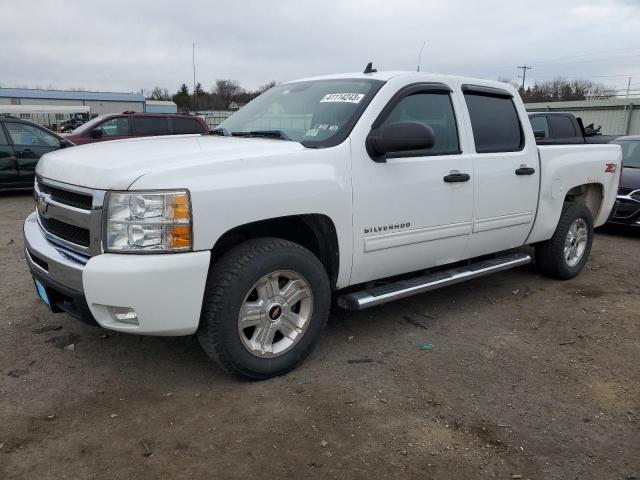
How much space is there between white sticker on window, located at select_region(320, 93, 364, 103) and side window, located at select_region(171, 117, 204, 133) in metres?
9.60

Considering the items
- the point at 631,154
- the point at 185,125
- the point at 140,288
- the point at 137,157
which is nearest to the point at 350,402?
the point at 140,288

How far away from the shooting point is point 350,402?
3.13 metres

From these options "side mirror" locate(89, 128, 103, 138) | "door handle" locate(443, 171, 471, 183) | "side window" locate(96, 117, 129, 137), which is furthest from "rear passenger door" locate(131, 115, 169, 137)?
"door handle" locate(443, 171, 471, 183)

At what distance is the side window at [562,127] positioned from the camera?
11383mm

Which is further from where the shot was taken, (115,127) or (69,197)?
(115,127)

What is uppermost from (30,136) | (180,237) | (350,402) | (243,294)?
(30,136)

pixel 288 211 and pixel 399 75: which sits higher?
pixel 399 75

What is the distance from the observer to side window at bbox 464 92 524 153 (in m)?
4.38

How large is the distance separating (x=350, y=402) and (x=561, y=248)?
3338 mm

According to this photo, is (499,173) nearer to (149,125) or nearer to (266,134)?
(266,134)

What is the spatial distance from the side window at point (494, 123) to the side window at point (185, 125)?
9462mm

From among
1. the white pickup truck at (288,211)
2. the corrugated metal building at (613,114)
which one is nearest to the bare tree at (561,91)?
the corrugated metal building at (613,114)

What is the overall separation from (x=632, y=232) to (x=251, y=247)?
780 centimetres

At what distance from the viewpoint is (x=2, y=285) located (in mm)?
4965
